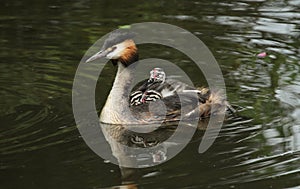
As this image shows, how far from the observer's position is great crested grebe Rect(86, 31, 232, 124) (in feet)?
27.6

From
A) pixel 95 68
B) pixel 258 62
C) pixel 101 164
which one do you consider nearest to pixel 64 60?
pixel 95 68

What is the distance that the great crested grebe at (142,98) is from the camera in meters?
8.41

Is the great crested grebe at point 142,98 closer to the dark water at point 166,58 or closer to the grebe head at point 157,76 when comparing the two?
the grebe head at point 157,76

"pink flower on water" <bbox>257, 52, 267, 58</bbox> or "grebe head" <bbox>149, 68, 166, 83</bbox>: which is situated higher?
"grebe head" <bbox>149, 68, 166, 83</bbox>

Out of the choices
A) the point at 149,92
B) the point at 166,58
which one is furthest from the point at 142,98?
the point at 166,58

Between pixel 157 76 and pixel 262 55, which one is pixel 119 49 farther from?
pixel 262 55

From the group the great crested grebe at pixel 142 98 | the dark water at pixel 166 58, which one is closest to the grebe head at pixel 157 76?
the great crested grebe at pixel 142 98

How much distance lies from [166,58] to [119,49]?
1.96 meters

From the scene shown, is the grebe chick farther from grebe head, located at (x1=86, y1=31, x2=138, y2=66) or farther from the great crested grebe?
grebe head, located at (x1=86, y1=31, x2=138, y2=66)

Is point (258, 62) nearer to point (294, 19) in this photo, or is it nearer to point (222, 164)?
point (294, 19)

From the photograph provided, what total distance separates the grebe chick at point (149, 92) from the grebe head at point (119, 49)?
28 cm

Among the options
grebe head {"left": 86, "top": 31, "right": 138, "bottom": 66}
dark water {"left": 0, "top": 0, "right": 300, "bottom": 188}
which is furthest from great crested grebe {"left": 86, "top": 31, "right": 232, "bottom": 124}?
dark water {"left": 0, "top": 0, "right": 300, "bottom": 188}

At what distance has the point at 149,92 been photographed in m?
8.48

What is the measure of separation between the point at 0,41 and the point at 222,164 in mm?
5074
